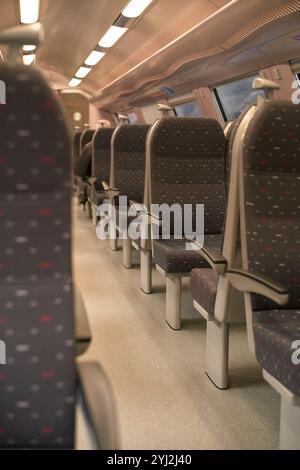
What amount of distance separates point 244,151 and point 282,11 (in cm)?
218

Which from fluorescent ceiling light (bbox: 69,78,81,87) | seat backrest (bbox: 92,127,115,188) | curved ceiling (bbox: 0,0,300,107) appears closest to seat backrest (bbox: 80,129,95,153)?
curved ceiling (bbox: 0,0,300,107)

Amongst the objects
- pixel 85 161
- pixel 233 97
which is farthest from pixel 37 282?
pixel 85 161

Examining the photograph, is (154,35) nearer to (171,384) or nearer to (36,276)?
(171,384)

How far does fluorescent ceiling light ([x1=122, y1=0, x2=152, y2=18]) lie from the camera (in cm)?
750

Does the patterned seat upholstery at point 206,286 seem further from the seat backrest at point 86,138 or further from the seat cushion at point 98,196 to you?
the seat backrest at point 86,138

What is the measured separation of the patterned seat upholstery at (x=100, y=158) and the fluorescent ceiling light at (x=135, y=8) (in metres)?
1.74

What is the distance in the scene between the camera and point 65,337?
1538 mm

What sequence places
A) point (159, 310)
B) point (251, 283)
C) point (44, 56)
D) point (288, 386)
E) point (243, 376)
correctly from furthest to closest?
point (44, 56) → point (159, 310) → point (243, 376) → point (251, 283) → point (288, 386)

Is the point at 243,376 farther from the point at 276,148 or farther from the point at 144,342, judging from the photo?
the point at 276,148

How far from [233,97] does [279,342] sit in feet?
22.9

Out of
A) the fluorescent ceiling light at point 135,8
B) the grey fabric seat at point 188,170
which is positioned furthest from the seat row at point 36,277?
the fluorescent ceiling light at point 135,8

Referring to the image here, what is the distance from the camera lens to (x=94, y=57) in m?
13.4

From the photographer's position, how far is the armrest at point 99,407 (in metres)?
1.33

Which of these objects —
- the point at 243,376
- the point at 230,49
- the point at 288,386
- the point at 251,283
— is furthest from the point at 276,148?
the point at 230,49
